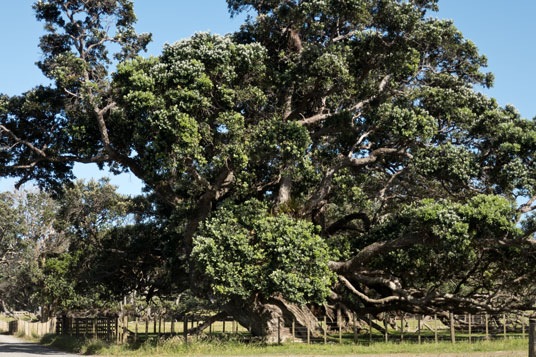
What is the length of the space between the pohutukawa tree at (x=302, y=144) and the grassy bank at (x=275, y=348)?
6.42 feet

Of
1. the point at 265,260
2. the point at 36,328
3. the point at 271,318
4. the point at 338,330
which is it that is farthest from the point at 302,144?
the point at 36,328

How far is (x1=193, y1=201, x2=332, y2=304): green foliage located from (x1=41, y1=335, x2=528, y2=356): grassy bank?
6.31 ft

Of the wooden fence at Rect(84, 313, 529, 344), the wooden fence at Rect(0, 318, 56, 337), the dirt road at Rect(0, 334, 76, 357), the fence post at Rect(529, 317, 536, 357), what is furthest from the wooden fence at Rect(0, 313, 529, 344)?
the fence post at Rect(529, 317, 536, 357)

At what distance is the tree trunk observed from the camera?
25172 mm

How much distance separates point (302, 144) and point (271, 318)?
807 centimetres

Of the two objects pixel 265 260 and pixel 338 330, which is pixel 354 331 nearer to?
pixel 265 260

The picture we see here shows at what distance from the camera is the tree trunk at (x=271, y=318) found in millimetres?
25172

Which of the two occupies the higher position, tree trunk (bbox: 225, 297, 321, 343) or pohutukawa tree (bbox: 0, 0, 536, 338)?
pohutukawa tree (bbox: 0, 0, 536, 338)

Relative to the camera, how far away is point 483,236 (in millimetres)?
21766

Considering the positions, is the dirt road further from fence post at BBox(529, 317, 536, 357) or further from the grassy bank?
fence post at BBox(529, 317, 536, 357)

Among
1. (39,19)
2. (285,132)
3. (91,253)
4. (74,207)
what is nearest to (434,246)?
(285,132)

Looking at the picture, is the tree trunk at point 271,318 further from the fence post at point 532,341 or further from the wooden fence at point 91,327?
the fence post at point 532,341

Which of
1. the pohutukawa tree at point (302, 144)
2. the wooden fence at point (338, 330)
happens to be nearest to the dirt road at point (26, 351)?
the wooden fence at point (338, 330)

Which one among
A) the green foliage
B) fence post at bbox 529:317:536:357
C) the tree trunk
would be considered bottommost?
the tree trunk
